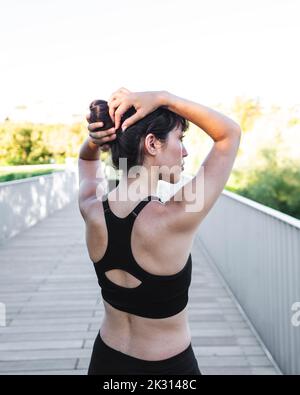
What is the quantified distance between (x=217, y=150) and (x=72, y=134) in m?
33.7

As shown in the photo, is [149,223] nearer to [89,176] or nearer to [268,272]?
[89,176]

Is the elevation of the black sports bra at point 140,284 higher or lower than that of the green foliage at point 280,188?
higher

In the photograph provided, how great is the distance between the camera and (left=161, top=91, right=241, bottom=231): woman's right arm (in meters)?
1.20

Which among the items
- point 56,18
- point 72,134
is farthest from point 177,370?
point 56,18

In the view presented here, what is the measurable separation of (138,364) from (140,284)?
0.25 m

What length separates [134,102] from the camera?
1.20 metres

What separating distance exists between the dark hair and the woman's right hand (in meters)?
0.04

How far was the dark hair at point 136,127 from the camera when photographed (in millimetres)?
1263

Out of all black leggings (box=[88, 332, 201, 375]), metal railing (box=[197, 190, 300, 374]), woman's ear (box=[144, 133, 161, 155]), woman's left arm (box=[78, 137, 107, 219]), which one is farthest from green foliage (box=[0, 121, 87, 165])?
woman's ear (box=[144, 133, 161, 155])

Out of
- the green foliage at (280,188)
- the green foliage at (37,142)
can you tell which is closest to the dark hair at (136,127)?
the green foliage at (280,188)

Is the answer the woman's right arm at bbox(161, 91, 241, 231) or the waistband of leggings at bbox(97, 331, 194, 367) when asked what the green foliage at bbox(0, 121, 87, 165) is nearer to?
the waistband of leggings at bbox(97, 331, 194, 367)

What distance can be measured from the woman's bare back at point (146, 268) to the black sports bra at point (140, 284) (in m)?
0.01

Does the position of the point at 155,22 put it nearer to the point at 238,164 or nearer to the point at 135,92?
the point at 238,164

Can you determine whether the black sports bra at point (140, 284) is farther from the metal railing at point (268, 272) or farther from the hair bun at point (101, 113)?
the metal railing at point (268, 272)
